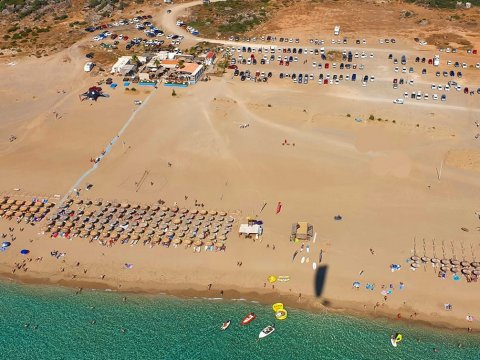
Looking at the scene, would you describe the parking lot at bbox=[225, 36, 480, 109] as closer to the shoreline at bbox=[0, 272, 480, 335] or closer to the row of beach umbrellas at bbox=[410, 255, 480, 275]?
the row of beach umbrellas at bbox=[410, 255, 480, 275]

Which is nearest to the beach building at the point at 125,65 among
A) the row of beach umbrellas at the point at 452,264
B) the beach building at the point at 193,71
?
the beach building at the point at 193,71

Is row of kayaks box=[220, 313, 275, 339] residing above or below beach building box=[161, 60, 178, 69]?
below

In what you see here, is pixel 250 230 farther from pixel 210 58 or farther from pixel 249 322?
pixel 210 58

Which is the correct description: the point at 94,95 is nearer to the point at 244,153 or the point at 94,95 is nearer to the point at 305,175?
the point at 244,153

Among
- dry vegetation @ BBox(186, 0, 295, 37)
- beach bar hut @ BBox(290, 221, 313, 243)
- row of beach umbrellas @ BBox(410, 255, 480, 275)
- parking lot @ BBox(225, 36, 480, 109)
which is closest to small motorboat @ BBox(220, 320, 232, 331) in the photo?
beach bar hut @ BBox(290, 221, 313, 243)

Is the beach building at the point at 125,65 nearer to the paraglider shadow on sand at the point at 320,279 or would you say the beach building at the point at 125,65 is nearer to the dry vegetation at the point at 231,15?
the dry vegetation at the point at 231,15

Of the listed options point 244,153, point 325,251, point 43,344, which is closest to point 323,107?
point 244,153
